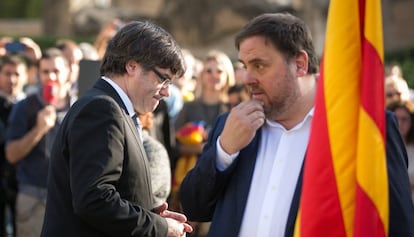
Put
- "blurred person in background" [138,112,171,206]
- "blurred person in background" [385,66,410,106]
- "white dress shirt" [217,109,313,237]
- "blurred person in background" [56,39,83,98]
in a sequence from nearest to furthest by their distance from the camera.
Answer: "white dress shirt" [217,109,313,237], "blurred person in background" [138,112,171,206], "blurred person in background" [385,66,410,106], "blurred person in background" [56,39,83,98]

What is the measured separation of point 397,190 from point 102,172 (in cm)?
127

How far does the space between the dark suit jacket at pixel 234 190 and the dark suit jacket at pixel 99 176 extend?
49 centimetres

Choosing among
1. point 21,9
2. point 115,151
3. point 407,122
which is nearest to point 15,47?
point 407,122

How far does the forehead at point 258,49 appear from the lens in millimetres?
4723

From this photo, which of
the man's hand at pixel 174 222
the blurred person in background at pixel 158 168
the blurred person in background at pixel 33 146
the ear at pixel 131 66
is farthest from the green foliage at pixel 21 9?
the ear at pixel 131 66

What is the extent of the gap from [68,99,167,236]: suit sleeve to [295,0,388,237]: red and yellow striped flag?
0.69 metres

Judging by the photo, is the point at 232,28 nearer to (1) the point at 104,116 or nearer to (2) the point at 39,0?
(2) the point at 39,0

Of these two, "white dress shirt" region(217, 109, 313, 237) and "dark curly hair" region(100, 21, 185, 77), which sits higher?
"dark curly hair" region(100, 21, 185, 77)

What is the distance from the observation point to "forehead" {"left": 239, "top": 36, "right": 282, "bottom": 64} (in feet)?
15.5

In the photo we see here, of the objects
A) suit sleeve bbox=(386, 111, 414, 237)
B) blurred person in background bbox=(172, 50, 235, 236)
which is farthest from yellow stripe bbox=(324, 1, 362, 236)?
blurred person in background bbox=(172, 50, 235, 236)

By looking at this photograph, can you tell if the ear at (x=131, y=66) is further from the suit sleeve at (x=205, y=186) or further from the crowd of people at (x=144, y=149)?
the suit sleeve at (x=205, y=186)

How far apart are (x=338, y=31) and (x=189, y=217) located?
135cm

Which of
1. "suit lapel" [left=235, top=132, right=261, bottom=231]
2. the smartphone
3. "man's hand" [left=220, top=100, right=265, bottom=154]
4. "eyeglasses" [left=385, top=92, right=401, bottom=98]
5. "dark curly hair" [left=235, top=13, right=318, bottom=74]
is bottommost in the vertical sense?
the smartphone

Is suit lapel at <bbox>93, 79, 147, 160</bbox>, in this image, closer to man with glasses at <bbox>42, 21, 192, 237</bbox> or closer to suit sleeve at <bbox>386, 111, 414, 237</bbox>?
man with glasses at <bbox>42, 21, 192, 237</bbox>
